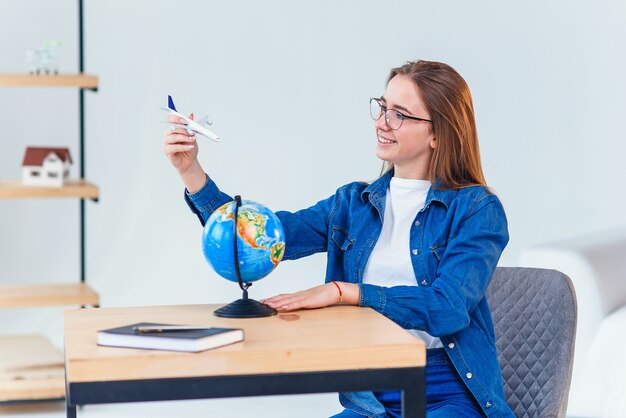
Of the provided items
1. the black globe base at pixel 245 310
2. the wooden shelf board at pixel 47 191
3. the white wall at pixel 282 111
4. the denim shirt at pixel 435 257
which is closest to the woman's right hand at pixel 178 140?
the denim shirt at pixel 435 257

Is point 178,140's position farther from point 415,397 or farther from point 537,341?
point 537,341

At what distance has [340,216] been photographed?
2143 mm

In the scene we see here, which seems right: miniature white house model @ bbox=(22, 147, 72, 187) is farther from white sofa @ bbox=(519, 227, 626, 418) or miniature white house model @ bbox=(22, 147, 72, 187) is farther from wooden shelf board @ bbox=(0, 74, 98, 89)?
white sofa @ bbox=(519, 227, 626, 418)

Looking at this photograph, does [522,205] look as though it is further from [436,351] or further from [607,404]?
[436,351]

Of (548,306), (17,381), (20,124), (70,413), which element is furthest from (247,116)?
(70,413)

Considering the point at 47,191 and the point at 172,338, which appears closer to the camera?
the point at 172,338

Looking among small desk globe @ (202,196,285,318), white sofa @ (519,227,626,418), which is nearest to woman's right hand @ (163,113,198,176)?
small desk globe @ (202,196,285,318)

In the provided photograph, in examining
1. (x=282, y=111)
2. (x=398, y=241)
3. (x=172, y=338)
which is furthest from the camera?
(x=282, y=111)

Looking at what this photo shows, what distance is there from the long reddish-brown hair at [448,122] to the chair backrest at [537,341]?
272 millimetres

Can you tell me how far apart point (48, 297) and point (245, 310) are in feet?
7.08

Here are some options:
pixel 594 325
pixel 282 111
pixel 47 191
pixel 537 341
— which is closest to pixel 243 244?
pixel 537 341

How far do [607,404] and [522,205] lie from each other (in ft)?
6.22

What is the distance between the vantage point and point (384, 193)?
83.0 inches

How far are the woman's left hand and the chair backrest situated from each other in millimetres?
479
